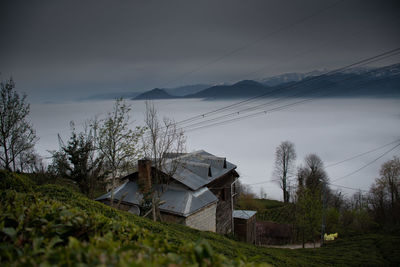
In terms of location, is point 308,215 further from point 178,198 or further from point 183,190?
point 178,198

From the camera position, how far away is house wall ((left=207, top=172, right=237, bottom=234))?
61.8 ft

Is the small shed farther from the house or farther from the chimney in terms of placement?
the chimney

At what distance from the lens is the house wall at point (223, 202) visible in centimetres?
1884

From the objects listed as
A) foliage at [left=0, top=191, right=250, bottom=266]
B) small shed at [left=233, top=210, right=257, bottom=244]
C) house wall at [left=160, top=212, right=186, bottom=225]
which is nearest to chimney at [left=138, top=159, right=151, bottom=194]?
house wall at [left=160, top=212, right=186, bottom=225]

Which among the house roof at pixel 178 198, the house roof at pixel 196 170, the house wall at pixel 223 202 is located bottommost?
the house wall at pixel 223 202

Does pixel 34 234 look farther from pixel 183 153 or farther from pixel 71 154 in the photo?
pixel 71 154

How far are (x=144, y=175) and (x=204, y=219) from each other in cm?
532

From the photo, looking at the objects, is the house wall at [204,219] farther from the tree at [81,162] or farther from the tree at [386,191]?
the tree at [386,191]

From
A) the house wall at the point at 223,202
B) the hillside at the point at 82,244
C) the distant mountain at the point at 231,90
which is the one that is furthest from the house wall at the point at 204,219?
the distant mountain at the point at 231,90

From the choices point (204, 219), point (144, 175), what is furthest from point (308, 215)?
point (144, 175)

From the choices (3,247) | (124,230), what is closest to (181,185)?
(124,230)

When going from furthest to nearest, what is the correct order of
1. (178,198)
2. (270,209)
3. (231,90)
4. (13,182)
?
(270,209)
(231,90)
(178,198)
(13,182)

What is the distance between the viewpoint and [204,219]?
15.9 m

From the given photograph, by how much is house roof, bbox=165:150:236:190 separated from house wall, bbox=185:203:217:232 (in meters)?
1.76
